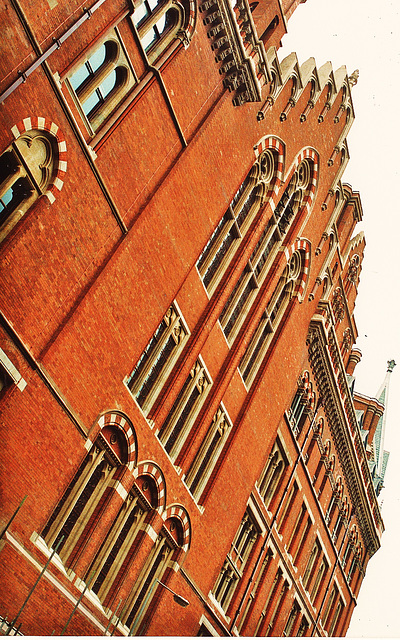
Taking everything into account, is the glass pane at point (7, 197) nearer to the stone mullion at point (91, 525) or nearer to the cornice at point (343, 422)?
the stone mullion at point (91, 525)

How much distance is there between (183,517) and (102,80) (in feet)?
35.6

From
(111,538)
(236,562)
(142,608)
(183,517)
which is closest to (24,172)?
(111,538)

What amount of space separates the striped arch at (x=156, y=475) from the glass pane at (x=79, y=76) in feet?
27.9

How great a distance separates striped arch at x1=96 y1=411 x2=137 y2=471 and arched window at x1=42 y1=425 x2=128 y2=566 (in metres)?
0.10

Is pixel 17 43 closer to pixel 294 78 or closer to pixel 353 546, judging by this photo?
pixel 294 78

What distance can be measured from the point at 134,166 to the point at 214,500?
959cm

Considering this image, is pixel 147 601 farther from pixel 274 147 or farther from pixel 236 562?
pixel 274 147

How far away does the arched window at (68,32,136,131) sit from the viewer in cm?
1451

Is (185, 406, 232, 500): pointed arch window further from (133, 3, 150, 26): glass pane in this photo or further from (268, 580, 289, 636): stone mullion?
(133, 3, 150, 26): glass pane

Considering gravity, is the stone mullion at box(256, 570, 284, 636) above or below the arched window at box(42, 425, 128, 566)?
above

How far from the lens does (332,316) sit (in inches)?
1159

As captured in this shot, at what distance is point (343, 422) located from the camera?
Answer: 31.6 metres

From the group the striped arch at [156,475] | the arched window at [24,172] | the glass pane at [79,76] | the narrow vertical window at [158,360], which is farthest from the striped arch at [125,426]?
the glass pane at [79,76]

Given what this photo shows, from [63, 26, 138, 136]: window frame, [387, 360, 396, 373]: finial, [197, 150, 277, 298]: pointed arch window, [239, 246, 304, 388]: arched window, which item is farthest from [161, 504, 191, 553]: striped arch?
→ [387, 360, 396, 373]: finial
